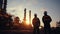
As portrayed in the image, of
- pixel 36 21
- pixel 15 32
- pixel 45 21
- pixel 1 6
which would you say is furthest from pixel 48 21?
pixel 1 6

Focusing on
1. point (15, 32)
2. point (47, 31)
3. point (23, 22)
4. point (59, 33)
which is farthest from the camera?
point (23, 22)

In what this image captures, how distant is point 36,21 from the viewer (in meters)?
11.8

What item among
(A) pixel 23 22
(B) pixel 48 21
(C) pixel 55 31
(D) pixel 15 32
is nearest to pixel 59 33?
(C) pixel 55 31

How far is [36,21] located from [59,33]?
121 inches

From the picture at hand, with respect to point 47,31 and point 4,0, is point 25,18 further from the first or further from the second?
point 47,31

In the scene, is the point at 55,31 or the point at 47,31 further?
the point at 55,31

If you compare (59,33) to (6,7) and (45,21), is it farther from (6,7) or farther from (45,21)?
(6,7)

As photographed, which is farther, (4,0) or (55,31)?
(4,0)

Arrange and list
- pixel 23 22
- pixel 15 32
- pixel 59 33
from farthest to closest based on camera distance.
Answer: pixel 23 22 < pixel 15 32 < pixel 59 33

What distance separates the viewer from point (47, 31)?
11.5m

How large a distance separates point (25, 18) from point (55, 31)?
4949cm

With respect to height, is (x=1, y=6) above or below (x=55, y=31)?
above

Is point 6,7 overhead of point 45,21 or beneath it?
overhead

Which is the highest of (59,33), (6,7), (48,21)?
(6,7)
